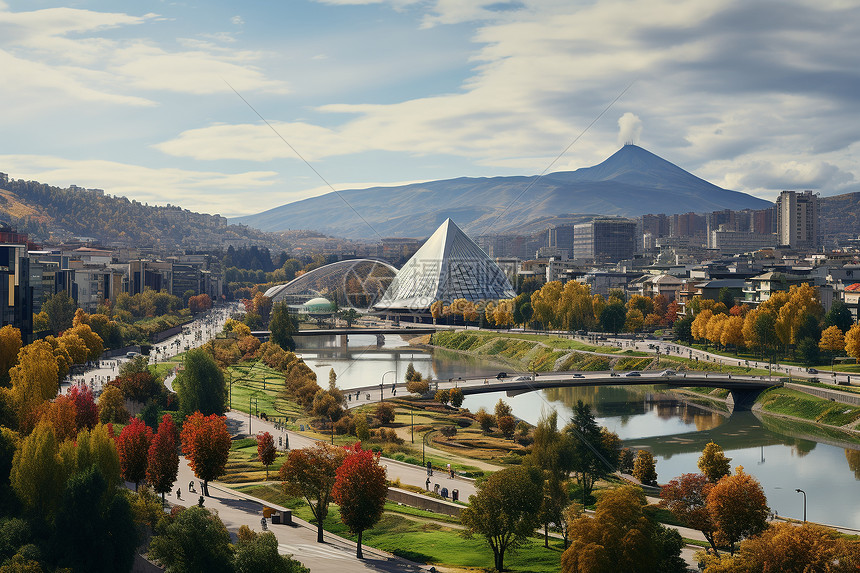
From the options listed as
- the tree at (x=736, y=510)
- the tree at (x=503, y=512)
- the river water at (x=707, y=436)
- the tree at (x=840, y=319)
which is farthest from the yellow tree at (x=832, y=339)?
the tree at (x=503, y=512)

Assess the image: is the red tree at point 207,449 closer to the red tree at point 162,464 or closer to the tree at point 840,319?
the red tree at point 162,464

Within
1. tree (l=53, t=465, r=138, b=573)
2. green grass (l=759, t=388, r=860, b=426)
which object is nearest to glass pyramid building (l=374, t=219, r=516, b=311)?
green grass (l=759, t=388, r=860, b=426)

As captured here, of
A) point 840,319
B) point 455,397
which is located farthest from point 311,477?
point 840,319

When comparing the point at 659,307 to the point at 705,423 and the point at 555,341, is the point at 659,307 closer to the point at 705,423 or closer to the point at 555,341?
the point at 555,341

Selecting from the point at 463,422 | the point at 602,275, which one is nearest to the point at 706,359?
the point at 463,422

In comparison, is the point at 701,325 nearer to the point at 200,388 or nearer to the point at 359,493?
the point at 200,388

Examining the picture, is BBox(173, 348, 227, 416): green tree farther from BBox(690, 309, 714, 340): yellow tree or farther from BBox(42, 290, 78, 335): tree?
BBox(690, 309, 714, 340): yellow tree
